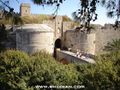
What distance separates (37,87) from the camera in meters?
11.4

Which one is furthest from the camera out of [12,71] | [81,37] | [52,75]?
[81,37]

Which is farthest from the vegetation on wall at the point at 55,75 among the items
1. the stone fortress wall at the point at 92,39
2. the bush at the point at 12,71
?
the stone fortress wall at the point at 92,39

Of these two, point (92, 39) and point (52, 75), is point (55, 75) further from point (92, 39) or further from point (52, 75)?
point (92, 39)

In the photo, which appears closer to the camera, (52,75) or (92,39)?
(52,75)

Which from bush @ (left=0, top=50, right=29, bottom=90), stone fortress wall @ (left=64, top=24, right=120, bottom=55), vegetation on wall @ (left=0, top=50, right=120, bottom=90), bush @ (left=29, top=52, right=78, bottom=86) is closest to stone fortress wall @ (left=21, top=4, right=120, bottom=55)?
stone fortress wall @ (left=64, top=24, right=120, bottom=55)

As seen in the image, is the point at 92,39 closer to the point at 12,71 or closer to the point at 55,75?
the point at 12,71

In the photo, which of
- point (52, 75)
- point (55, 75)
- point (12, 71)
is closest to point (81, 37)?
point (12, 71)

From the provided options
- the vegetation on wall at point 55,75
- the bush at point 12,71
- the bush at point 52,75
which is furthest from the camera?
the bush at point 12,71

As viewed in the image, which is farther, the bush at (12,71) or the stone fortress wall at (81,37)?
the stone fortress wall at (81,37)

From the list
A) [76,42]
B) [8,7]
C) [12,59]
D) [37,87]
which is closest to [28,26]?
[76,42]

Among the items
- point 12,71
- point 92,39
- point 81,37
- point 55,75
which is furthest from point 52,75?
point 92,39

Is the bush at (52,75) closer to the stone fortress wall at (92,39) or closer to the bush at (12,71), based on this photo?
the bush at (12,71)

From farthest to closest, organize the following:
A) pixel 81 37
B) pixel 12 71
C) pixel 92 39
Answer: pixel 92 39, pixel 81 37, pixel 12 71

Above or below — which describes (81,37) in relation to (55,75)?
above
